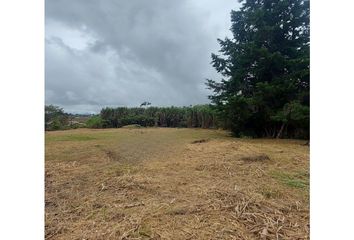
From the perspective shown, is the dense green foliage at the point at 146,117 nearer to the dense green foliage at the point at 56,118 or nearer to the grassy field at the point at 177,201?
the dense green foliage at the point at 56,118

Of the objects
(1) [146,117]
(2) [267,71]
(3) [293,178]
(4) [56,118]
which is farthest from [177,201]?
(1) [146,117]

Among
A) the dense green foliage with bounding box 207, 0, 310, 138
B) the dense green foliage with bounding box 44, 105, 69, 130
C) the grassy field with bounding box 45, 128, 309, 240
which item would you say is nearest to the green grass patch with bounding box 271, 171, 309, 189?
the grassy field with bounding box 45, 128, 309, 240

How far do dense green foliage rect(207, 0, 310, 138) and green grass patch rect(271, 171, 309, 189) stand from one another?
182 inches

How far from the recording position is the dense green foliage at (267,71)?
8.29 metres

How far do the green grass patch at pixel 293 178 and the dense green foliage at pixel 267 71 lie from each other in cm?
461

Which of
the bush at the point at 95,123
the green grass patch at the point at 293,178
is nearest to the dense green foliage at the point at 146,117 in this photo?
the bush at the point at 95,123

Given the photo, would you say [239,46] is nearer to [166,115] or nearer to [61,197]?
[61,197]

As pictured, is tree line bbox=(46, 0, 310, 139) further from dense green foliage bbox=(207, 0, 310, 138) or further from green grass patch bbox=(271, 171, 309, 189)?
green grass patch bbox=(271, 171, 309, 189)

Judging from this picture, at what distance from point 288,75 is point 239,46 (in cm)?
214

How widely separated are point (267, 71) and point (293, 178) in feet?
22.9

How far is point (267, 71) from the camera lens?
9406 millimetres

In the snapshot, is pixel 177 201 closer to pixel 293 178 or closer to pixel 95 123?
pixel 293 178

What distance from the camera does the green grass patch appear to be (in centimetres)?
290
